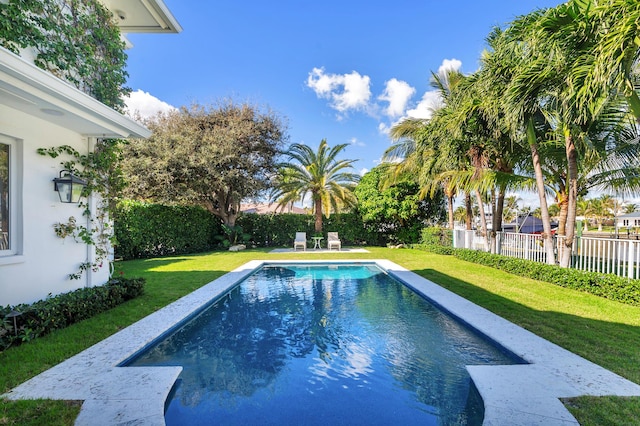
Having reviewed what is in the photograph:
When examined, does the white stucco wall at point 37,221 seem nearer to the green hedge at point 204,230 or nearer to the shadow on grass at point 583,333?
the green hedge at point 204,230

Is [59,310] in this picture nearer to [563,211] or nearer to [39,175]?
[39,175]

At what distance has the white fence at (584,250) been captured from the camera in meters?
8.27

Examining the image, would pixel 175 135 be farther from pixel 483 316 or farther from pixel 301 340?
pixel 483 316

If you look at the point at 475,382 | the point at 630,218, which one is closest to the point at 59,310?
the point at 475,382

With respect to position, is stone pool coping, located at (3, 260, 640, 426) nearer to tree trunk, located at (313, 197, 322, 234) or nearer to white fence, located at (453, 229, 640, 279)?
white fence, located at (453, 229, 640, 279)

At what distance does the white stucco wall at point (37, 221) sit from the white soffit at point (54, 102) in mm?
264

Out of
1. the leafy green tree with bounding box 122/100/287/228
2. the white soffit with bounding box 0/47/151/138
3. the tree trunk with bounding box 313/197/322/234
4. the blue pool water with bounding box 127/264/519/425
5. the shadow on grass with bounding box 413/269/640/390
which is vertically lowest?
the blue pool water with bounding box 127/264/519/425

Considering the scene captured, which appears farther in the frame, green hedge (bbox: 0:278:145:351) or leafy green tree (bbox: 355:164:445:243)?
leafy green tree (bbox: 355:164:445:243)

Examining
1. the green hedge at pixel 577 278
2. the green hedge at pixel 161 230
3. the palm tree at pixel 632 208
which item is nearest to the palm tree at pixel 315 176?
the green hedge at pixel 161 230

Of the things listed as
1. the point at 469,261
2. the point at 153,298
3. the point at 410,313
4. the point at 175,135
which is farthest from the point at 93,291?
the point at 469,261

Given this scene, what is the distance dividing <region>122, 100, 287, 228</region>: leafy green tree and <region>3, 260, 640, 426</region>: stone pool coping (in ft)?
43.4

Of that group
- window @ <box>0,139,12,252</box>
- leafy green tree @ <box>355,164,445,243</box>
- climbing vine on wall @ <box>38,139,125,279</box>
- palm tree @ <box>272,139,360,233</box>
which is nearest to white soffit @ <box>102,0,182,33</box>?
climbing vine on wall @ <box>38,139,125,279</box>

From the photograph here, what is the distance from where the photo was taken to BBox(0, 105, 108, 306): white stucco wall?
5.10 m

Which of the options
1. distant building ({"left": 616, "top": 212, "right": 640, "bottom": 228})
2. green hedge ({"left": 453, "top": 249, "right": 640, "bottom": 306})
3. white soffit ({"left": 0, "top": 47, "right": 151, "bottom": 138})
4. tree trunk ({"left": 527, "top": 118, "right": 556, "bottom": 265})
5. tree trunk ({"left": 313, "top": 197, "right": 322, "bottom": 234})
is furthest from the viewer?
distant building ({"left": 616, "top": 212, "right": 640, "bottom": 228})
